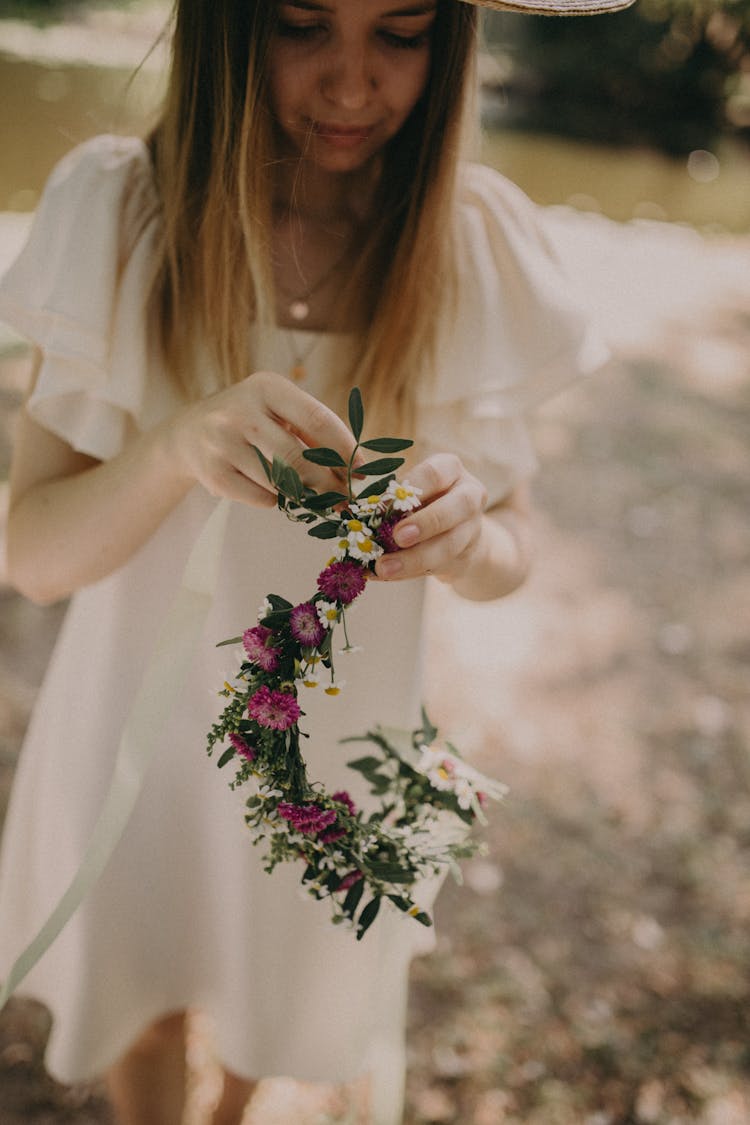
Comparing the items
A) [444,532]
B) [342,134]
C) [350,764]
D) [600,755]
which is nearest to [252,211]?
[342,134]

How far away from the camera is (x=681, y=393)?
5.74 m

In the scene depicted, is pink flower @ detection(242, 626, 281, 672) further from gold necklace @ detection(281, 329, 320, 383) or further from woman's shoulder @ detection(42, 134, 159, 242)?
woman's shoulder @ detection(42, 134, 159, 242)

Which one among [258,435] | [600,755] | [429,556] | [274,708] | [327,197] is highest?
[327,197]

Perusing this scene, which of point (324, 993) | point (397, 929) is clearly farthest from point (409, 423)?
point (324, 993)

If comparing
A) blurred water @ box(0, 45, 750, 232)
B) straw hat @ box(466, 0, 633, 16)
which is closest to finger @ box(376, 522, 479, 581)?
straw hat @ box(466, 0, 633, 16)

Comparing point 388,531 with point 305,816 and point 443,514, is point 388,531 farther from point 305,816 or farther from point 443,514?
point 305,816

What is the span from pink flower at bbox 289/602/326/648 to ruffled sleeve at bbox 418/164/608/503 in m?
0.59

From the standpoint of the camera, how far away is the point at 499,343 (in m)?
1.54

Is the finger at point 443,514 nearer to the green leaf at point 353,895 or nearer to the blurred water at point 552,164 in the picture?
the green leaf at point 353,895

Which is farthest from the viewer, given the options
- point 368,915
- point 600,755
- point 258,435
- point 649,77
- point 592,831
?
point 649,77

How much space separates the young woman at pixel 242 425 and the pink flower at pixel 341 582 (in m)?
0.04

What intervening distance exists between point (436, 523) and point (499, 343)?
574mm

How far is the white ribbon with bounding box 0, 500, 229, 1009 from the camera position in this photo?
45.2 inches

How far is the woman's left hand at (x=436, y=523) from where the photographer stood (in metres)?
1.04
